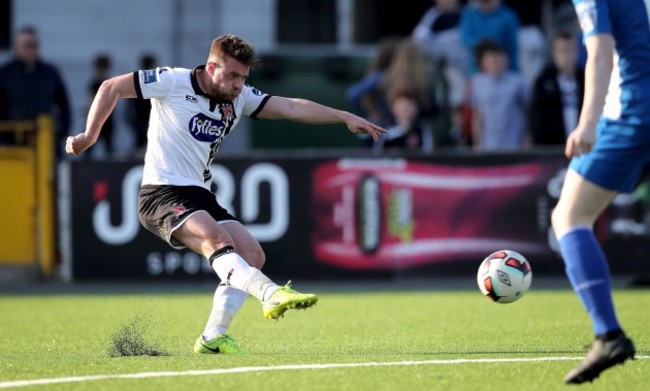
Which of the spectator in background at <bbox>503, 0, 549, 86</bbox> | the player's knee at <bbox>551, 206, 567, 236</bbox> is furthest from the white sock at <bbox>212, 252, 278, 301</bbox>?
the spectator in background at <bbox>503, 0, 549, 86</bbox>

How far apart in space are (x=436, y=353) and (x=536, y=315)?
3183 mm

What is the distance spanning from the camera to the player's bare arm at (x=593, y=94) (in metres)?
6.18

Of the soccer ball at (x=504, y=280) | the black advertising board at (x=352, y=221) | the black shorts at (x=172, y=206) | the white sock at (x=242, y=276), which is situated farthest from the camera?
the black advertising board at (x=352, y=221)

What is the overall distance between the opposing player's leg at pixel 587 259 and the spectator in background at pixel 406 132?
360 inches

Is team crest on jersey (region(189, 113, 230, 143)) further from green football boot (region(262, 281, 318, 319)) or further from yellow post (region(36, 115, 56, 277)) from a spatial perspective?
yellow post (region(36, 115, 56, 277))

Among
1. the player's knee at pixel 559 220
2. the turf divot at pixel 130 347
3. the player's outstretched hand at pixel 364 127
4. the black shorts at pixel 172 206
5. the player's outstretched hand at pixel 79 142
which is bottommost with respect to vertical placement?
the turf divot at pixel 130 347

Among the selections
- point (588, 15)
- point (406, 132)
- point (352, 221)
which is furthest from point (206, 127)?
point (406, 132)

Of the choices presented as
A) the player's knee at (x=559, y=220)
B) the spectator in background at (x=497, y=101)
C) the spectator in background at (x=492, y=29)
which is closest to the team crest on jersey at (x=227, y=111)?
the player's knee at (x=559, y=220)

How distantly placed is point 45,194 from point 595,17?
34.2ft

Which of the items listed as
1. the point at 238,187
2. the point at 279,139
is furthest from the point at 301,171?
the point at 279,139

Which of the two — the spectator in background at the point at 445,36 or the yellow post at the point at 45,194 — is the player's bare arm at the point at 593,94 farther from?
the spectator in background at the point at 445,36

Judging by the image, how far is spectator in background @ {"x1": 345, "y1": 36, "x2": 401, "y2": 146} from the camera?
16.1m

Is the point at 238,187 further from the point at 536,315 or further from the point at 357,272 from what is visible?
the point at 536,315

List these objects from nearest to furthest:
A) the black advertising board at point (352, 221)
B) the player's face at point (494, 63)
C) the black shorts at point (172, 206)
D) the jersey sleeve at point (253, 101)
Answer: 1. the black shorts at point (172, 206)
2. the jersey sleeve at point (253, 101)
3. the black advertising board at point (352, 221)
4. the player's face at point (494, 63)
